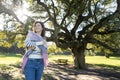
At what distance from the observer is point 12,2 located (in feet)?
61.3

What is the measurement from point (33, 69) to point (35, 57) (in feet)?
0.91

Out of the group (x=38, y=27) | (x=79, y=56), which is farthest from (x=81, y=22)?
(x=38, y=27)

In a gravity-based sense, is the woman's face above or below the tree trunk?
above

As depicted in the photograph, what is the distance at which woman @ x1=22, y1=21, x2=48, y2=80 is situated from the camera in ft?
20.9

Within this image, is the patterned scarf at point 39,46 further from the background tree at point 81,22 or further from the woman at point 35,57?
the background tree at point 81,22

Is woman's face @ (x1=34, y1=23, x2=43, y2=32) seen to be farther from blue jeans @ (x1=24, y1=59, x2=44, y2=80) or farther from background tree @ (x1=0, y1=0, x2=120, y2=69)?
background tree @ (x1=0, y1=0, x2=120, y2=69)

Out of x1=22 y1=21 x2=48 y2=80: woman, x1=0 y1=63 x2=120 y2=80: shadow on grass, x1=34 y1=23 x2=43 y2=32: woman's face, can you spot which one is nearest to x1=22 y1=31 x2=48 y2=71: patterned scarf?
x1=22 y1=21 x2=48 y2=80: woman

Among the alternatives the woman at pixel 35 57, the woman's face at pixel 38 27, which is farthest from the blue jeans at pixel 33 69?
the woman's face at pixel 38 27

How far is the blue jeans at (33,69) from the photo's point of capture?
250 inches

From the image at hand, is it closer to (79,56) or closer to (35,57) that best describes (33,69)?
(35,57)

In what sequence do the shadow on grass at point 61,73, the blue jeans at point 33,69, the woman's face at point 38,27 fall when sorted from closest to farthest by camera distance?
the blue jeans at point 33,69, the woman's face at point 38,27, the shadow on grass at point 61,73

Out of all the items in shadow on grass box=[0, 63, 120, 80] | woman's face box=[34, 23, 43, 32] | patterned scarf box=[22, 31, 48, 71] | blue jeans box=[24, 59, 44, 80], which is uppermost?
woman's face box=[34, 23, 43, 32]

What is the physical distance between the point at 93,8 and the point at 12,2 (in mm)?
9396

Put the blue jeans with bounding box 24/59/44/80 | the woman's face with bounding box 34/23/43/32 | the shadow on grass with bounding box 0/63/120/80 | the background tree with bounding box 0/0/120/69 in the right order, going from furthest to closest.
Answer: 1. the background tree with bounding box 0/0/120/69
2. the shadow on grass with bounding box 0/63/120/80
3. the woman's face with bounding box 34/23/43/32
4. the blue jeans with bounding box 24/59/44/80
